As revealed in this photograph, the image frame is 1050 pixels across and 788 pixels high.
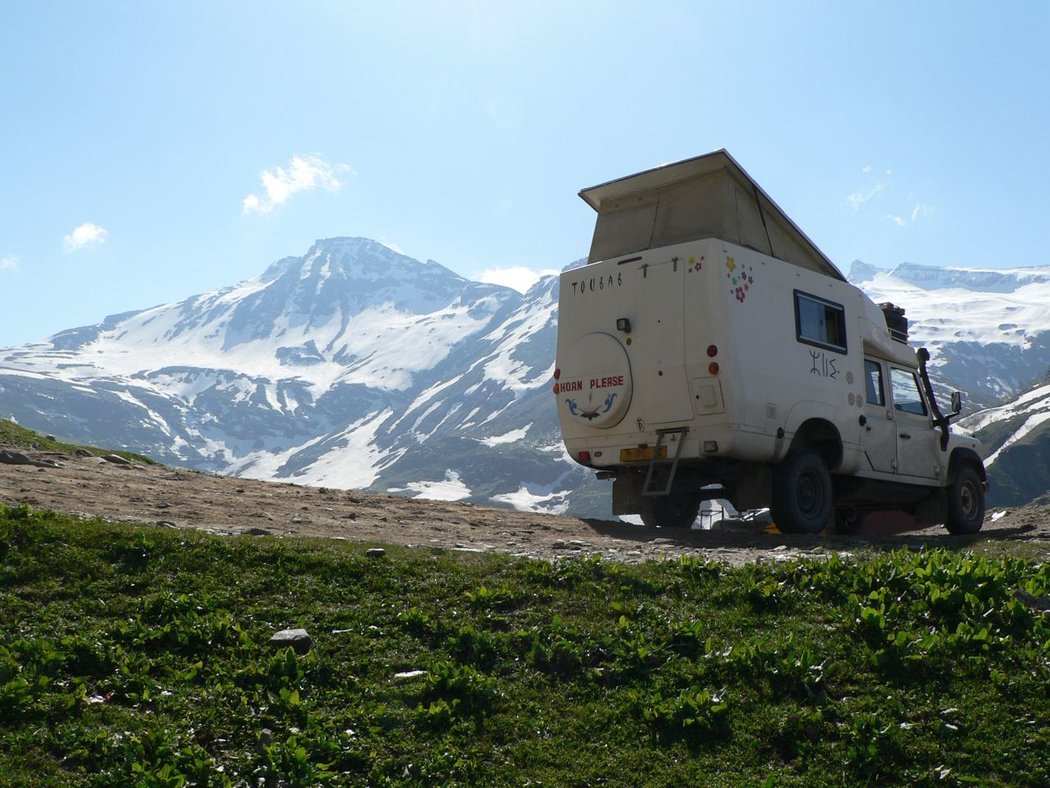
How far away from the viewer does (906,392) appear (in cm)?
1814

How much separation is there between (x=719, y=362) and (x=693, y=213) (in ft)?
8.98

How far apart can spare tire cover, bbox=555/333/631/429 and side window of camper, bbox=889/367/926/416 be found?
5.46 m

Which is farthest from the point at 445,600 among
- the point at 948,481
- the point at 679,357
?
the point at 948,481

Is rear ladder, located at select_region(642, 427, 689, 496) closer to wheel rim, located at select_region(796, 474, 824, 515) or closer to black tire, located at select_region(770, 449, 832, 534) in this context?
black tire, located at select_region(770, 449, 832, 534)

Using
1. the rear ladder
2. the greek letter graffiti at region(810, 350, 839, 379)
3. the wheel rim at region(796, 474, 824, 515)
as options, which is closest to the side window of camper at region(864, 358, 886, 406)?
the greek letter graffiti at region(810, 350, 839, 379)

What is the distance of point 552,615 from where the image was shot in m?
8.27

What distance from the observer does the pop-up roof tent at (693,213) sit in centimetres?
1554

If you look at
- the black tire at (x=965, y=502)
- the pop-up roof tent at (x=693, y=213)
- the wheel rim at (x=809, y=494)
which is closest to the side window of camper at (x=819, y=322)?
the pop-up roof tent at (x=693, y=213)

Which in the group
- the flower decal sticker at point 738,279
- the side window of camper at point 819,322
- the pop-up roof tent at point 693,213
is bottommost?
the side window of camper at point 819,322

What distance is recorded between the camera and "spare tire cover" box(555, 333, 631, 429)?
15.5 m

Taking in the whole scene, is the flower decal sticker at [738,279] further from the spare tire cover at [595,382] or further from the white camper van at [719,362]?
the spare tire cover at [595,382]

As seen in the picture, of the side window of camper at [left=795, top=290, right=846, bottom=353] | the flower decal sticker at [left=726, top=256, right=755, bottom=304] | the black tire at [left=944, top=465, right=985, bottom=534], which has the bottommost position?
the black tire at [left=944, top=465, right=985, bottom=534]

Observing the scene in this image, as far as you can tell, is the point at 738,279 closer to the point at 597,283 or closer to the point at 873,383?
the point at 597,283

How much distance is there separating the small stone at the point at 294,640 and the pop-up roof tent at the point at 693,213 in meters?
9.89
